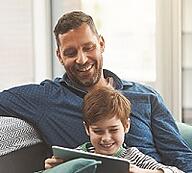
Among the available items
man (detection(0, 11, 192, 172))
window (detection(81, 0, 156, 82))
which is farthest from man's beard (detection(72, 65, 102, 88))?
window (detection(81, 0, 156, 82))

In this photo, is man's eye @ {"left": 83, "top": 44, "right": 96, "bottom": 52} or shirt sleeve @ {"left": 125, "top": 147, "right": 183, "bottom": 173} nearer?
shirt sleeve @ {"left": 125, "top": 147, "right": 183, "bottom": 173}

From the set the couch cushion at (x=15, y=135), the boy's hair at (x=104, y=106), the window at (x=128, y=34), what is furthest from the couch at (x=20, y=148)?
the window at (x=128, y=34)

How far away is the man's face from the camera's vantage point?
196cm

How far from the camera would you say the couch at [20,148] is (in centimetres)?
182

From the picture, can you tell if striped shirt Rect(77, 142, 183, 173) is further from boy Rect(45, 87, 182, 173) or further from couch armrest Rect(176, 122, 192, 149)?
couch armrest Rect(176, 122, 192, 149)

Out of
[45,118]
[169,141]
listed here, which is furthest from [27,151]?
[169,141]

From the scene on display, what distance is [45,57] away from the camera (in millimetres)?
3352

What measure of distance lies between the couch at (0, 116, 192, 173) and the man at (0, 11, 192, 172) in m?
0.05

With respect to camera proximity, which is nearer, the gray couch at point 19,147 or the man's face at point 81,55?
the gray couch at point 19,147

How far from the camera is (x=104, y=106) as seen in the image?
166 cm

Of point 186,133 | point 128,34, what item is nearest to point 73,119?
point 186,133

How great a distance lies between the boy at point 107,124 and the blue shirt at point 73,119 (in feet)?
0.71

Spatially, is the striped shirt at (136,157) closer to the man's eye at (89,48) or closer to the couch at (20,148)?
the couch at (20,148)

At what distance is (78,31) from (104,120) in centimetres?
48
